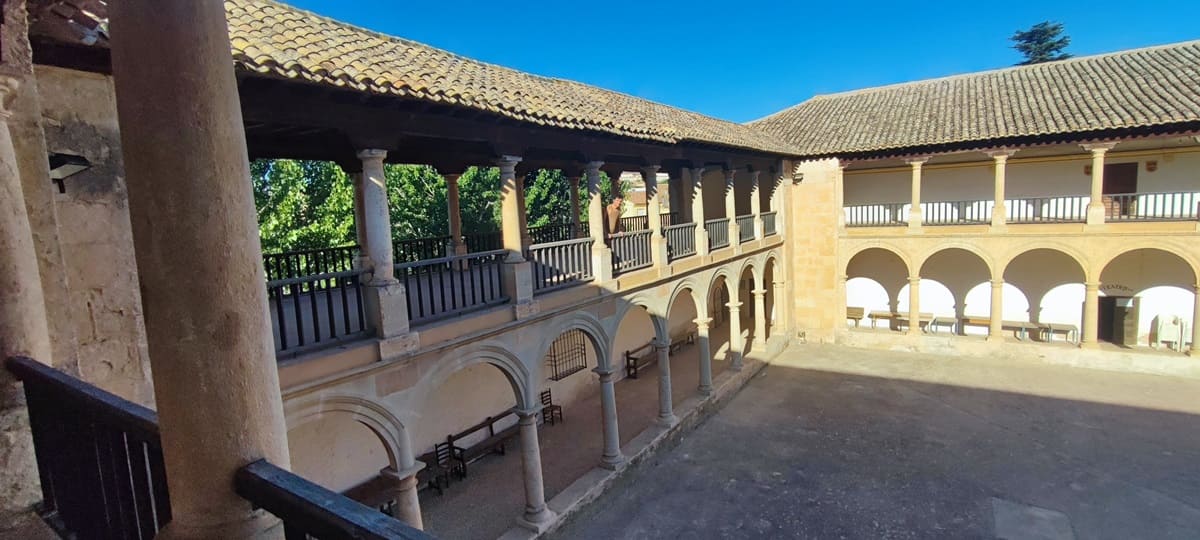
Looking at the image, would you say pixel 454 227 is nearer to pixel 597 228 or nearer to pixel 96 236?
pixel 597 228

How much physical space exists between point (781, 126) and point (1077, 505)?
1471cm

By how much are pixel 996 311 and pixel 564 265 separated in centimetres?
1374

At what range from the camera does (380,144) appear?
257 inches

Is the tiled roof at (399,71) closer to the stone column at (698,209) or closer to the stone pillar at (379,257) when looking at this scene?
the stone pillar at (379,257)

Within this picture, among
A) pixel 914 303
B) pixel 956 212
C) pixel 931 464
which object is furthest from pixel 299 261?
pixel 956 212

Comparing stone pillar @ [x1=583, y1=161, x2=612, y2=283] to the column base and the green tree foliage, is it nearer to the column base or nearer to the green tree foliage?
the column base

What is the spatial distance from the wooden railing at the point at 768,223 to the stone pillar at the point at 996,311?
20.1 feet

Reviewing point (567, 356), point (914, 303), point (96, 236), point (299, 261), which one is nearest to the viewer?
point (96, 236)

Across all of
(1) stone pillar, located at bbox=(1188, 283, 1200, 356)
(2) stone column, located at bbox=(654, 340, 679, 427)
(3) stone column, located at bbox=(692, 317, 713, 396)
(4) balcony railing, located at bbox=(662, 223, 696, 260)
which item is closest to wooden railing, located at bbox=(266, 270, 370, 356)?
(2) stone column, located at bbox=(654, 340, 679, 427)

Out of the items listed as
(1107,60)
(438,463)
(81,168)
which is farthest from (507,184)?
(1107,60)

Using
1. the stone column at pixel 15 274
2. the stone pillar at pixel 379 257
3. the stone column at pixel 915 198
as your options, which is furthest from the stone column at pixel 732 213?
the stone column at pixel 15 274

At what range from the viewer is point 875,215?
1931 cm

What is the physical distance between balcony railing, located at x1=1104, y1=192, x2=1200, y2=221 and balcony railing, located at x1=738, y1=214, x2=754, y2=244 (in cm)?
896

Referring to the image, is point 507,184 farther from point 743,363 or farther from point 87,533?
point 743,363
